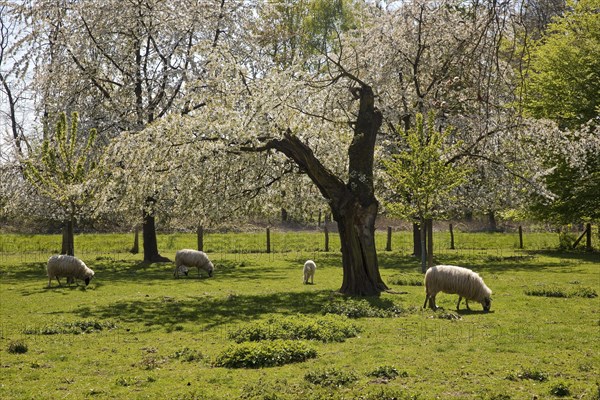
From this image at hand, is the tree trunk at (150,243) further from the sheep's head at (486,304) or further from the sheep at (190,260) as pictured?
the sheep's head at (486,304)

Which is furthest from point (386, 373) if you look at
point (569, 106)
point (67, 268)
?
point (569, 106)

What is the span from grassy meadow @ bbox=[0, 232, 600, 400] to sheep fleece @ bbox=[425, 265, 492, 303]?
60 centimetres

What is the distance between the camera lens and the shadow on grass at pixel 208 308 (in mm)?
17359

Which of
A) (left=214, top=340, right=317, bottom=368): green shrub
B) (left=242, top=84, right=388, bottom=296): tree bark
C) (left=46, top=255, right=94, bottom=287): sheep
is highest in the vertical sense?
(left=242, top=84, right=388, bottom=296): tree bark

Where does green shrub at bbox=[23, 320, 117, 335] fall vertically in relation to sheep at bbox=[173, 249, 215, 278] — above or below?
below

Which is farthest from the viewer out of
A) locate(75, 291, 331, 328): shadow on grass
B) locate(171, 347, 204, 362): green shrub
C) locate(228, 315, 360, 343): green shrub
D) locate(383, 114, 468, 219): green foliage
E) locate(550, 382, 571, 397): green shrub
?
locate(383, 114, 468, 219): green foliage

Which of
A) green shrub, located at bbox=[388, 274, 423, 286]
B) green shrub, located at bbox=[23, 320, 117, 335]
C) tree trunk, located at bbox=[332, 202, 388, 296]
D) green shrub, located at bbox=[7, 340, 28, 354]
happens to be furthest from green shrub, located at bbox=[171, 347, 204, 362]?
green shrub, located at bbox=[388, 274, 423, 286]

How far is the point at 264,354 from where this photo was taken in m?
12.2

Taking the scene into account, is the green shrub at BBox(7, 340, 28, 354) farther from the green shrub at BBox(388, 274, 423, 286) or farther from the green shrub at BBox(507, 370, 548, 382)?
the green shrub at BBox(388, 274, 423, 286)

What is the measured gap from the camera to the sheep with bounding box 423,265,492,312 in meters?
18.1

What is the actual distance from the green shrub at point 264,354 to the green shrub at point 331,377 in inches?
54.4

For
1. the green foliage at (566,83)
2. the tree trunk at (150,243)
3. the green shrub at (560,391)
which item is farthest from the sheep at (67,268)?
the green foliage at (566,83)

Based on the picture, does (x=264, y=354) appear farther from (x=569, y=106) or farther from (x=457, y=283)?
(x=569, y=106)

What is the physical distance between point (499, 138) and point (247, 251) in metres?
20.8
